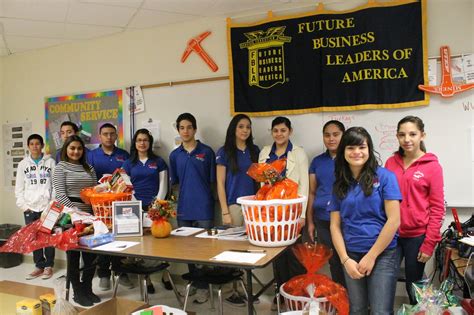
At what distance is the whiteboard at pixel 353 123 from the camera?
2850 mm

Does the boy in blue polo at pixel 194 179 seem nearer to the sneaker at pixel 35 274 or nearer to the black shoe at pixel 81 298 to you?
the black shoe at pixel 81 298

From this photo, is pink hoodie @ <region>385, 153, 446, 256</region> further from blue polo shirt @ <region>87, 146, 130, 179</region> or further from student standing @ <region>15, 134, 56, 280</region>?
student standing @ <region>15, 134, 56, 280</region>

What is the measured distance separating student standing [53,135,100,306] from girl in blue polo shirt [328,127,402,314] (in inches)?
83.4

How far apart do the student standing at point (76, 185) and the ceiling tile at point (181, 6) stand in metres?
1.32

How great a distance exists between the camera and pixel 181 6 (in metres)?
3.34

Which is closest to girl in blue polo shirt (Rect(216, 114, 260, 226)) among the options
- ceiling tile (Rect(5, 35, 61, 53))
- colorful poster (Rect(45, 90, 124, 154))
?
colorful poster (Rect(45, 90, 124, 154))

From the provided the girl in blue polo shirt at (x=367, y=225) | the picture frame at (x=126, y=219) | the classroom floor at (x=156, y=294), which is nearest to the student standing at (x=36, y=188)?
the classroom floor at (x=156, y=294)

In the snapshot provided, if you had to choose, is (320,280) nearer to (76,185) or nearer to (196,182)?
(196,182)

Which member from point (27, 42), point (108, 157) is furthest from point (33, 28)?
point (108, 157)

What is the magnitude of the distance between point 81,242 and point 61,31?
8.17ft

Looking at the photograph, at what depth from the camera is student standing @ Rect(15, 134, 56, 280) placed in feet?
13.3

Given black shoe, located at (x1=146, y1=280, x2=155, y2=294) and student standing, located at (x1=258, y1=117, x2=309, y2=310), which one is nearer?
student standing, located at (x1=258, y1=117, x2=309, y2=310)

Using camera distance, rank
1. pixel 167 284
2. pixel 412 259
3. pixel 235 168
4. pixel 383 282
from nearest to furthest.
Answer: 1. pixel 383 282
2. pixel 412 259
3. pixel 235 168
4. pixel 167 284

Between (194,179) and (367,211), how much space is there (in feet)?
5.77
